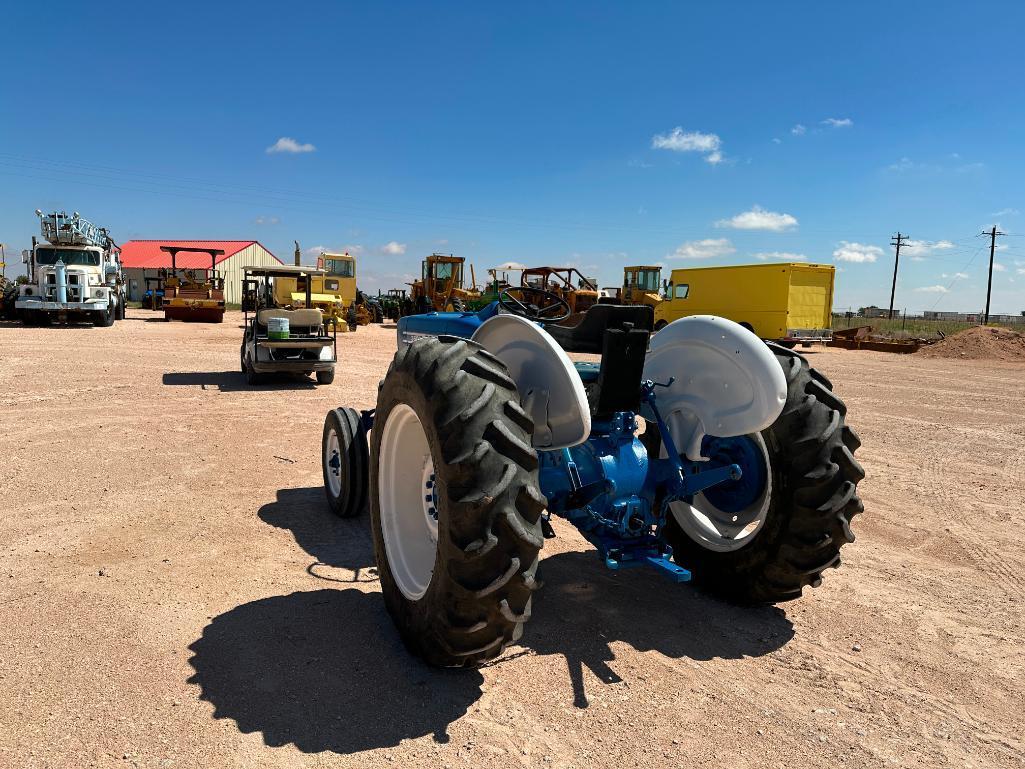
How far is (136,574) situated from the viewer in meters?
3.82

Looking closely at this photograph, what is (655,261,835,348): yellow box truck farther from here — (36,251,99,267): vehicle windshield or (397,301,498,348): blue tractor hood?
(36,251,99,267): vehicle windshield

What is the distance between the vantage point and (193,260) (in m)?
51.0

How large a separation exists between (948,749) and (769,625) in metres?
0.99

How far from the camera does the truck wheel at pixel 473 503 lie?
2.45 m

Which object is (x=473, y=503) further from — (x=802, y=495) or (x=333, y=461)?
(x=333, y=461)

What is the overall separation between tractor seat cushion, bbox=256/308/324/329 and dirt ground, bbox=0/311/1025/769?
17.6ft

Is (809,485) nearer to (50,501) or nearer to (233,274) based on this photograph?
(50,501)

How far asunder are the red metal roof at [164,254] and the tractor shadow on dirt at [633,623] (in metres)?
48.7

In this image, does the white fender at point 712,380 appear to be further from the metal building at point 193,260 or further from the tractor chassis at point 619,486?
the metal building at point 193,260

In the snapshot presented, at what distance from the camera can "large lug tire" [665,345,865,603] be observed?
322cm

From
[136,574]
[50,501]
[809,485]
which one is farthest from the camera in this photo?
[50,501]

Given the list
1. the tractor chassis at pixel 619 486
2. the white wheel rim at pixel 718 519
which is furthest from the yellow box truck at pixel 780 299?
the tractor chassis at pixel 619 486

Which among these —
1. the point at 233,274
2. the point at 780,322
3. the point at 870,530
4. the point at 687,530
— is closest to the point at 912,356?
the point at 780,322

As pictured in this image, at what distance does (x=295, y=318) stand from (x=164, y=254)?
48482 mm
